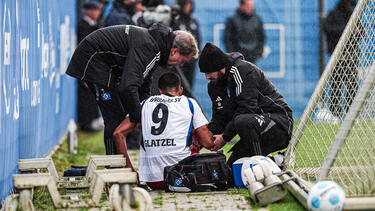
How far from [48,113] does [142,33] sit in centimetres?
280

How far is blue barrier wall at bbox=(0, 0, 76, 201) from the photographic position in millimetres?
5609

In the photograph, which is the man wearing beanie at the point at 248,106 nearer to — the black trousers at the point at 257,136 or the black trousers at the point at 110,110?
the black trousers at the point at 257,136

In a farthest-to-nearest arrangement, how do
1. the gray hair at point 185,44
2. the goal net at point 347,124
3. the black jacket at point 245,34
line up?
1. the black jacket at point 245,34
2. the gray hair at point 185,44
3. the goal net at point 347,124

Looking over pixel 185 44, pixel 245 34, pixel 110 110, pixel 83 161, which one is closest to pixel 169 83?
pixel 185 44

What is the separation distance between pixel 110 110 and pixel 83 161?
6.97ft

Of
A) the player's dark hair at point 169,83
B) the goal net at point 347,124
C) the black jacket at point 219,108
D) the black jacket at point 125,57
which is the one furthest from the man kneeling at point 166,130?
the goal net at point 347,124

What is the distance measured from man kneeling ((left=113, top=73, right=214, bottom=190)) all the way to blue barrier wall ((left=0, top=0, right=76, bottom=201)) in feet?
4.10

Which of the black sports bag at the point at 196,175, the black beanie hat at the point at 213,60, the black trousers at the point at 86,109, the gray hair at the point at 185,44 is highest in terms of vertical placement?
the gray hair at the point at 185,44

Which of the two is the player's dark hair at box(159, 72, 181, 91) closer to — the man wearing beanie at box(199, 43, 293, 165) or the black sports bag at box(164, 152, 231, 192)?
the man wearing beanie at box(199, 43, 293, 165)

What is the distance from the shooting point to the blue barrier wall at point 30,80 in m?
5.61

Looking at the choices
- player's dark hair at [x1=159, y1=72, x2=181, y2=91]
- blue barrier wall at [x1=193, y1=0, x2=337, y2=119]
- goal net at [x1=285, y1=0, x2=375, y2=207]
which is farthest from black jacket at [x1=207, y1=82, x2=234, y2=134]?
blue barrier wall at [x1=193, y1=0, x2=337, y2=119]

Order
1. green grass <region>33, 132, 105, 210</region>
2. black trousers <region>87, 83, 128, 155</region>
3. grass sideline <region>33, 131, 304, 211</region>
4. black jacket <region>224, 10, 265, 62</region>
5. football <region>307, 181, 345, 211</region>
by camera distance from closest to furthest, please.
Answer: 1. football <region>307, 181, 345, 211</region>
2. grass sideline <region>33, 131, 304, 211</region>
3. green grass <region>33, 132, 105, 210</region>
4. black trousers <region>87, 83, 128, 155</region>
5. black jacket <region>224, 10, 265, 62</region>

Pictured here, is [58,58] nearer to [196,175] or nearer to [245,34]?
[245,34]

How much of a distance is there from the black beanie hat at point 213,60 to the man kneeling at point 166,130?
1.08 ft
